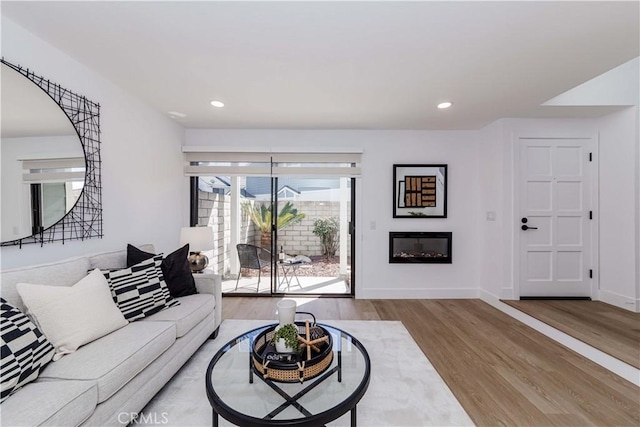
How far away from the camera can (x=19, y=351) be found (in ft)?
3.88

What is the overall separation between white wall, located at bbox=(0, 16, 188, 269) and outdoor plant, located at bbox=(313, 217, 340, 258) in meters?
1.87

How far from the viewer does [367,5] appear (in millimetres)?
1508

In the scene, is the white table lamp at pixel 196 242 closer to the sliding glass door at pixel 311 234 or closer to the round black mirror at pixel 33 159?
the round black mirror at pixel 33 159

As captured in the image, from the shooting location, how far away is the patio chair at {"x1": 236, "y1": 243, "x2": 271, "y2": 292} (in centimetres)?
384

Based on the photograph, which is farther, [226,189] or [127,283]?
[226,189]

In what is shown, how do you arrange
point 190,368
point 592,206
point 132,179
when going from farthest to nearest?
point 592,206
point 132,179
point 190,368

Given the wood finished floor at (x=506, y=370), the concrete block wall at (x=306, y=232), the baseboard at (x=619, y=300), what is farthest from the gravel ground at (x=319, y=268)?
the baseboard at (x=619, y=300)

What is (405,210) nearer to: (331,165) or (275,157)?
(331,165)

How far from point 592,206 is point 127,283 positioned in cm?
525

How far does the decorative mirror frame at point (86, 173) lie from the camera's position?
6.16 feet

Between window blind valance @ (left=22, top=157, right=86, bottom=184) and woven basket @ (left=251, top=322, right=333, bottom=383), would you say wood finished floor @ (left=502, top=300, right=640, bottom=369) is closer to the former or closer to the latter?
woven basket @ (left=251, top=322, right=333, bottom=383)

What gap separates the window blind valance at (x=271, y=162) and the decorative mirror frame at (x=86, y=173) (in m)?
1.49

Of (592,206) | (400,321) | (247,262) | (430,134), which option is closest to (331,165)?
(430,134)

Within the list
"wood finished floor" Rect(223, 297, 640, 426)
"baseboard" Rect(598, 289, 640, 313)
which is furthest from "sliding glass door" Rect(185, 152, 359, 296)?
"baseboard" Rect(598, 289, 640, 313)
